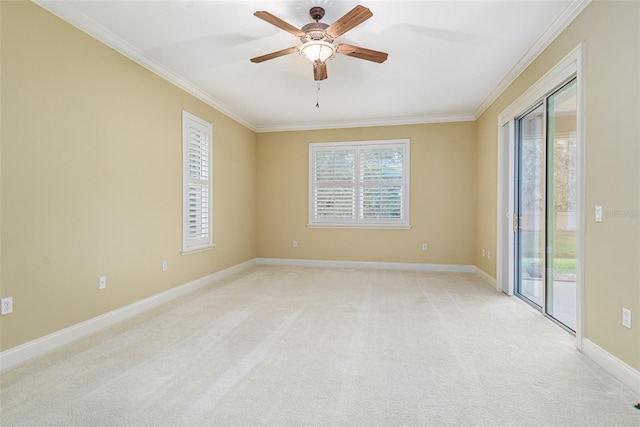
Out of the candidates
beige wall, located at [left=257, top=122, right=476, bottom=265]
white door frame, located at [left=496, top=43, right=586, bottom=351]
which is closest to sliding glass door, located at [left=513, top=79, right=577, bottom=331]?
white door frame, located at [left=496, top=43, right=586, bottom=351]

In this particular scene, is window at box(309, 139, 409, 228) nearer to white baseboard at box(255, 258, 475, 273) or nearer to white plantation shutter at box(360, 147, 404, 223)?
white plantation shutter at box(360, 147, 404, 223)

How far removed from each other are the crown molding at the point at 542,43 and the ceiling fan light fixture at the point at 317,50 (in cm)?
187

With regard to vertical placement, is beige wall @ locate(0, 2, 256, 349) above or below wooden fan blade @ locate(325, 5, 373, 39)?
below

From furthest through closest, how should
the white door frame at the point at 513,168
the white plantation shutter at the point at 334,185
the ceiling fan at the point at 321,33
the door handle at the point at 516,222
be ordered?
the white plantation shutter at the point at 334,185
the door handle at the point at 516,222
the white door frame at the point at 513,168
the ceiling fan at the point at 321,33

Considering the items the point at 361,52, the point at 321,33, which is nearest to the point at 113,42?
the point at 321,33

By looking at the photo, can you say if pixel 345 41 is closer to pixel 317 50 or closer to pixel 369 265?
pixel 317 50

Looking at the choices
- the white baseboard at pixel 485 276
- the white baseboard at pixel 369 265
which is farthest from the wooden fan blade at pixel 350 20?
the white baseboard at pixel 369 265

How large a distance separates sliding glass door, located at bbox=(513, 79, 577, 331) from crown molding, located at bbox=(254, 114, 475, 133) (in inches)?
64.1

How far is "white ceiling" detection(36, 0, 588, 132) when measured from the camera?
2547mm

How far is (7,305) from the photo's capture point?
2193mm

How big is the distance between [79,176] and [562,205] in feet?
14.2

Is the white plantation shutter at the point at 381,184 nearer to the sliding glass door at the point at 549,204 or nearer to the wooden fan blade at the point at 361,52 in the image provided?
the sliding glass door at the point at 549,204

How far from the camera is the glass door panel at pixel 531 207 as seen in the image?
3.35 meters

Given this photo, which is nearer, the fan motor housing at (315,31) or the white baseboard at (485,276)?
the fan motor housing at (315,31)
